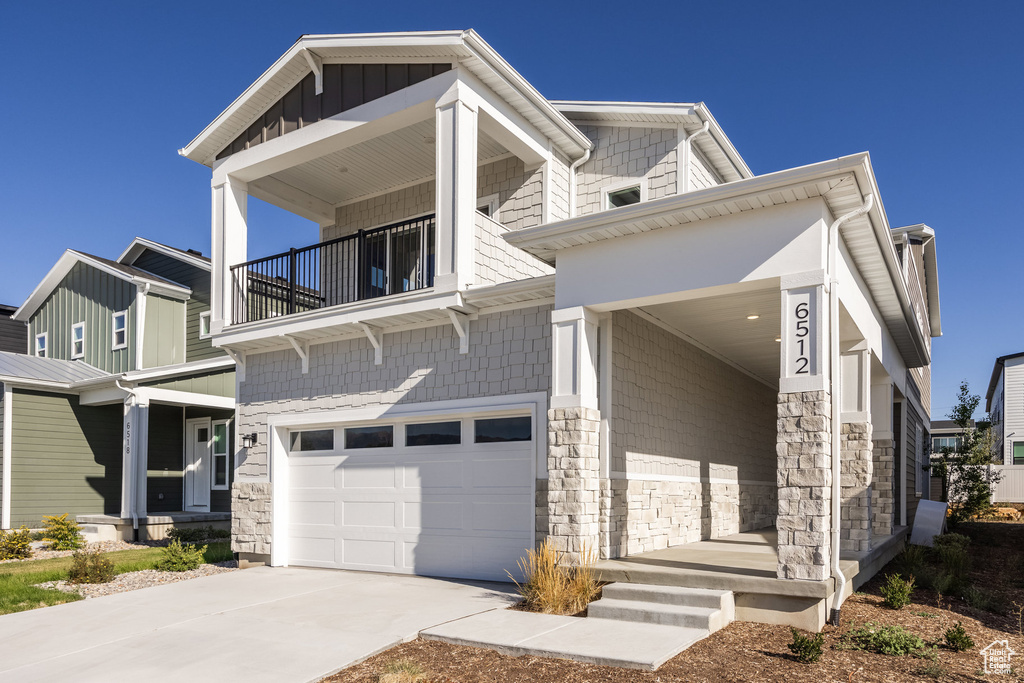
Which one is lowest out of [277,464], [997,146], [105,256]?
[277,464]

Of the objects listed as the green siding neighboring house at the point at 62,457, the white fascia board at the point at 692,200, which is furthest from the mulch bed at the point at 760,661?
the green siding neighboring house at the point at 62,457

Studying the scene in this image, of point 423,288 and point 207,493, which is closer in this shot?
point 423,288

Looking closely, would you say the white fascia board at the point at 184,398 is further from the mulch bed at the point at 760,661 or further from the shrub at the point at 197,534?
the mulch bed at the point at 760,661

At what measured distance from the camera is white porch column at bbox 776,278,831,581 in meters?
6.49

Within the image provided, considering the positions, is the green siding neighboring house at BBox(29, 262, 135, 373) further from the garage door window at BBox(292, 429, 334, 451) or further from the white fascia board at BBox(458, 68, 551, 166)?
the white fascia board at BBox(458, 68, 551, 166)

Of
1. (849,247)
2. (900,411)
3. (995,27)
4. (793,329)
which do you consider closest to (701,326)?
(849,247)

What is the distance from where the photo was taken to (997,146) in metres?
19.7

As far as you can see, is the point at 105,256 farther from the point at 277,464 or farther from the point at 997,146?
the point at 997,146

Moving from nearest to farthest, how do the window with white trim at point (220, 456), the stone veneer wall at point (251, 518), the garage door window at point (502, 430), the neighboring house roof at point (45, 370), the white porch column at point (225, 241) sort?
the garage door window at point (502, 430)
the stone veneer wall at point (251, 518)
the white porch column at point (225, 241)
the neighboring house roof at point (45, 370)
the window with white trim at point (220, 456)

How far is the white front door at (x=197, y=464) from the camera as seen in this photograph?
721 inches

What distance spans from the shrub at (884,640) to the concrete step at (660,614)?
1.05 meters

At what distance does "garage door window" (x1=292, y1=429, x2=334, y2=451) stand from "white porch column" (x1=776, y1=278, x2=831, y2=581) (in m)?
6.83

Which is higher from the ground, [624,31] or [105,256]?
[624,31]

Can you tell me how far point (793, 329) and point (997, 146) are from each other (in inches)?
676
